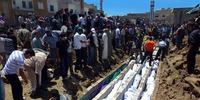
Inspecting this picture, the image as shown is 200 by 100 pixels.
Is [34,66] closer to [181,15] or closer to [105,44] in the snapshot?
[105,44]

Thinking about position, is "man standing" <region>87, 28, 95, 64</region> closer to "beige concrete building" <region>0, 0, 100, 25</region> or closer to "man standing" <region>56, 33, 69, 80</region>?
"man standing" <region>56, 33, 69, 80</region>

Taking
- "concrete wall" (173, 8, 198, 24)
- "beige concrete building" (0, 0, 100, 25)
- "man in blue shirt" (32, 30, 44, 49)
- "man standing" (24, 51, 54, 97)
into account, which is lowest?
"man standing" (24, 51, 54, 97)

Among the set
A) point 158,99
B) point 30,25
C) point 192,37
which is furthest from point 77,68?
point 30,25

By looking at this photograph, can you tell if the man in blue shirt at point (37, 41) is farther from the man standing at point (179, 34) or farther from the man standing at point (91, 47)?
the man standing at point (179, 34)

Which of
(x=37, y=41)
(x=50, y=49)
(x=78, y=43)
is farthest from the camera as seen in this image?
(x=78, y=43)

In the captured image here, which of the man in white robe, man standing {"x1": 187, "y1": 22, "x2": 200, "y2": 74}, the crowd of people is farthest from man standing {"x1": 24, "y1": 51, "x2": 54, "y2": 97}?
man standing {"x1": 187, "y1": 22, "x2": 200, "y2": 74}

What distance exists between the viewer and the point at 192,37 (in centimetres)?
509

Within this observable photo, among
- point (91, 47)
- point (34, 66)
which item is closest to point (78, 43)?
point (91, 47)

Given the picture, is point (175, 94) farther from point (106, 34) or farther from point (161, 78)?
point (106, 34)

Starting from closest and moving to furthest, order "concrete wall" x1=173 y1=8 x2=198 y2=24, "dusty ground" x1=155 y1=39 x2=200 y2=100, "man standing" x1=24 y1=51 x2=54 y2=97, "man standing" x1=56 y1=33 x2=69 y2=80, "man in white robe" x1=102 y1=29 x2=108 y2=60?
1. "man standing" x1=24 y1=51 x2=54 y2=97
2. "dusty ground" x1=155 y1=39 x2=200 y2=100
3. "man standing" x1=56 y1=33 x2=69 y2=80
4. "man in white robe" x1=102 y1=29 x2=108 y2=60
5. "concrete wall" x1=173 y1=8 x2=198 y2=24

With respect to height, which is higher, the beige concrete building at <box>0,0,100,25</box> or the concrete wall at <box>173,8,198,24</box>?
the beige concrete building at <box>0,0,100,25</box>

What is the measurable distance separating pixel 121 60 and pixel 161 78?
12.7 feet

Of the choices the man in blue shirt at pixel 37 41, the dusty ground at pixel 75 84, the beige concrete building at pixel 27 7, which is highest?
the beige concrete building at pixel 27 7

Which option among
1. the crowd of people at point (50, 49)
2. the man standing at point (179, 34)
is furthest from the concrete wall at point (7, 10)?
the man standing at point (179, 34)
